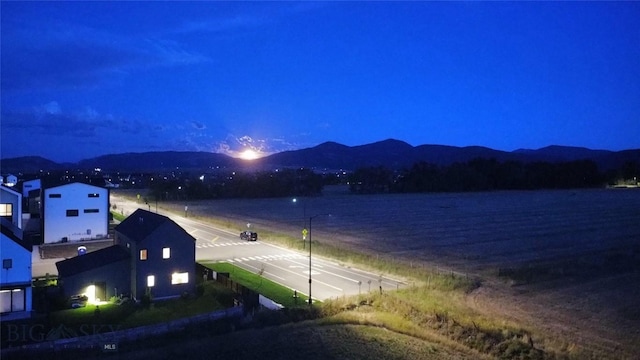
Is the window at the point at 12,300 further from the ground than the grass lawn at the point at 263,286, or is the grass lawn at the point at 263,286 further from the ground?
the window at the point at 12,300

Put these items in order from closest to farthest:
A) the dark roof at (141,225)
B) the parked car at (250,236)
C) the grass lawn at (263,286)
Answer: the grass lawn at (263,286) → the dark roof at (141,225) → the parked car at (250,236)

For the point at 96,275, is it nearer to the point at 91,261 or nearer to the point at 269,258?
the point at 91,261

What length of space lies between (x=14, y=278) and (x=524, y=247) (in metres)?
31.7

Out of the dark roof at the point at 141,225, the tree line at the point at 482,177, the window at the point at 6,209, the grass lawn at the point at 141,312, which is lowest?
the grass lawn at the point at 141,312

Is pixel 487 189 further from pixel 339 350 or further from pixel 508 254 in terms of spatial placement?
pixel 339 350

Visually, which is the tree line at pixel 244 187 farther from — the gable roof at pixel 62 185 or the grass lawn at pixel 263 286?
the grass lawn at pixel 263 286

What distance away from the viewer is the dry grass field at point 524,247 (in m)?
20.9

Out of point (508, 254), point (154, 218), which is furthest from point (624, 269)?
point (154, 218)

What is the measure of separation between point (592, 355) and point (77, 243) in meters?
29.9

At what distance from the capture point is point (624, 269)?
29.6 meters

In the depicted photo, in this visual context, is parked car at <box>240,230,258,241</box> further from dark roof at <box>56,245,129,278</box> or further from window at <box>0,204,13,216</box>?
dark roof at <box>56,245,129,278</box>

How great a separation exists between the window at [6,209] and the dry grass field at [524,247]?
20877 millimetres

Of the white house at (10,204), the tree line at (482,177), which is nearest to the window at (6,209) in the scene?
the white house at (10,204)

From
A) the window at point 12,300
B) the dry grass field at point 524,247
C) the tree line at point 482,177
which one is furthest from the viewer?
the tree line at point 482,177
